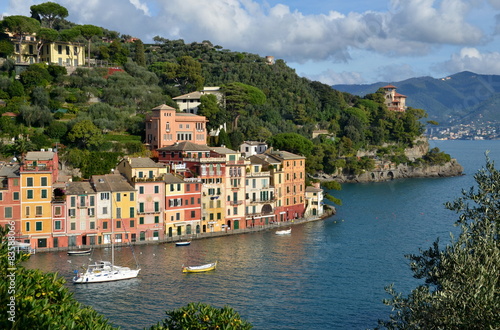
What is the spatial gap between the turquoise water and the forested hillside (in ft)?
63.0

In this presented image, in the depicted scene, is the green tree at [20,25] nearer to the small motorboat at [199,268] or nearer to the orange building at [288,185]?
the orange building at [288,185]

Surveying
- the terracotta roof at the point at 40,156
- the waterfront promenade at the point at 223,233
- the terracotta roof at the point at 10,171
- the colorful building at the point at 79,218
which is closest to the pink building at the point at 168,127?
the waterfront promenade at the point at 223,233

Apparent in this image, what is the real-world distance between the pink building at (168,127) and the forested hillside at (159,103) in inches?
85.2

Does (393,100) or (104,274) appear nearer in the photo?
(104,274)

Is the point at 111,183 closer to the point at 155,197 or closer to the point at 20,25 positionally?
the point at 155,197

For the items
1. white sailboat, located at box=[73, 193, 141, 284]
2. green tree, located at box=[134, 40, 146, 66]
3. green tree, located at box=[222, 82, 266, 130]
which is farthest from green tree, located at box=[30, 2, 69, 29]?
white sailboat, located at box=[73, 193, 141, 284]

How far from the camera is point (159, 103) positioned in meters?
81.9

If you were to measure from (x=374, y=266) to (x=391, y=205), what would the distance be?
32.4 meters

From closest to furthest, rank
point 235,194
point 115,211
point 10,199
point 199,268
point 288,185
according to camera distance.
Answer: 1. point 199,268
2. point 10,199
3. point 115,211
4. point 235,194
5. point 288,185

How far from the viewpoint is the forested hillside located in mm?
67312

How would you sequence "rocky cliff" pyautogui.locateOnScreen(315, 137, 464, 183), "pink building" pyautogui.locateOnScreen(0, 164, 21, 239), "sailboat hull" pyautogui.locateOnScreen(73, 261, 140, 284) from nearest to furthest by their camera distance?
1. "sailboat hull" pyautogui.locateOnScreen(73, 261, 140, 284)
2. "pink building" pyautogui.locateOnScreen(0, 164, 21, 239)
3. "rocky cliff" pyautogui.locateOnScreen(315, 137, 464, 183)

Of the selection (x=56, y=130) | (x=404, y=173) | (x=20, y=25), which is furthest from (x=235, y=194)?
(x=404, y=173)

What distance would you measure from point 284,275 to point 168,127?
3447cm

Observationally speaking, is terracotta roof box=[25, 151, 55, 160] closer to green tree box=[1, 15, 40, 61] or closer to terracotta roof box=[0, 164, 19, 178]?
terracotta roof box=[0, 164, 19, 178]
